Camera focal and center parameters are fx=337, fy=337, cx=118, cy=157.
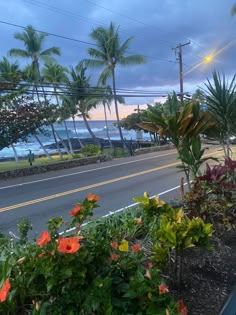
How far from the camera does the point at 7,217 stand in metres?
8.94

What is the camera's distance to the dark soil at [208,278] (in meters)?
2.83

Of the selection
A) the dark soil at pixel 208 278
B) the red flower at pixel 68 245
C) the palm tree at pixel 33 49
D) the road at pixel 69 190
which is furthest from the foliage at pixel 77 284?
the palm tree at pixel 33 49

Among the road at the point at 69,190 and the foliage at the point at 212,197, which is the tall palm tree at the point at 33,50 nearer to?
the road at the point at 69,190

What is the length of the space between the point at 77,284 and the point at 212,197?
3115mm

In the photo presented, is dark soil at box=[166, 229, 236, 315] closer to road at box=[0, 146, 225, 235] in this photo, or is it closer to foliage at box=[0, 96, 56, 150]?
road at box=[0, 146, 225, 235]

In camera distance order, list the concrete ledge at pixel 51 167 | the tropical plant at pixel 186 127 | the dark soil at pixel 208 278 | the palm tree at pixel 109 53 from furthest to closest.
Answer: the palm tree at pixel 109 53 < the concrete ledge at pixel 51 167 < the tropical plant at pixel 186 127 < the dark soil at pixel 208 278

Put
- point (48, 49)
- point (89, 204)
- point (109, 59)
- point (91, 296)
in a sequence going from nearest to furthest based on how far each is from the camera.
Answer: point (91, 296)
point (89, 204)
point (48, 49)
point (109, 59)

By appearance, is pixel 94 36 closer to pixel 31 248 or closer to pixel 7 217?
pixel 7 217

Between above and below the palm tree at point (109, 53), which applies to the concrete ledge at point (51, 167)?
below

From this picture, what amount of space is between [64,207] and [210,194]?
5916 mm

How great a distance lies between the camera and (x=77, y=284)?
2.00 meters

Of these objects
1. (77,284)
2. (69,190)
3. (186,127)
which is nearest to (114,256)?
(77,284)

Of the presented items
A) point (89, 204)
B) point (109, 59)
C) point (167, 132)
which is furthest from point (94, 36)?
point (89, 204)

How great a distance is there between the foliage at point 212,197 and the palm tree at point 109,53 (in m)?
28.0
